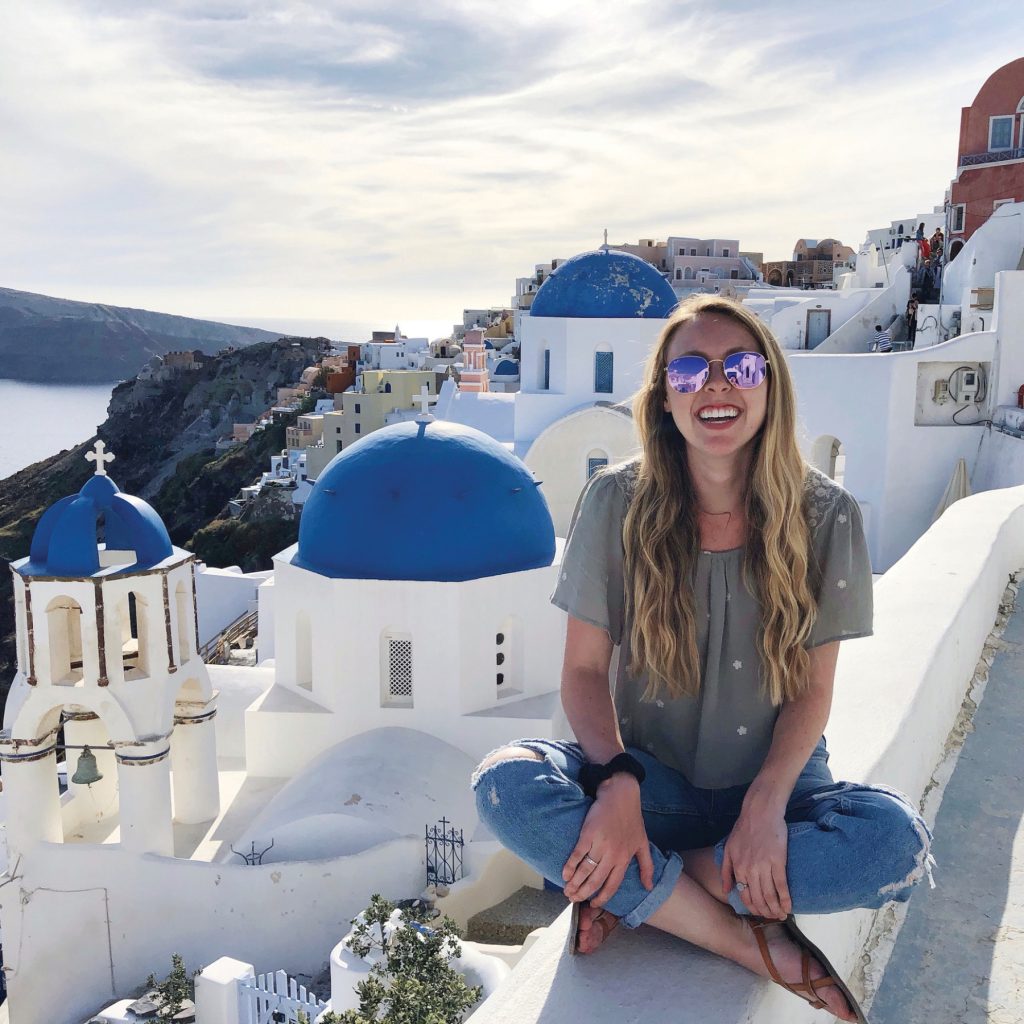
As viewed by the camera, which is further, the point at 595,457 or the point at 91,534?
the point at 595,457

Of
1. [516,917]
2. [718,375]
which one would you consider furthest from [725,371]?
[516,917]

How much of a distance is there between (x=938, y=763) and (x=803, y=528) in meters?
1.54

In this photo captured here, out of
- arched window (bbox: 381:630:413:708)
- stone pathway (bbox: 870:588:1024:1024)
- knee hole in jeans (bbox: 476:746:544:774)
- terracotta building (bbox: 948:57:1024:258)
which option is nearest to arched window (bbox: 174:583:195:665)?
arched window (bbox: 381:630:413:708)

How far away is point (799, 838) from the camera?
1.80 metres

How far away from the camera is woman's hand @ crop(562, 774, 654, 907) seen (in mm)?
1746

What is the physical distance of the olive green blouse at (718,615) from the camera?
204 centimetres

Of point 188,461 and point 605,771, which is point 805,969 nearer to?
point 605,771

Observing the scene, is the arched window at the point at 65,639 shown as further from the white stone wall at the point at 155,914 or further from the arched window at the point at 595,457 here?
the arched window at the point at 595,457

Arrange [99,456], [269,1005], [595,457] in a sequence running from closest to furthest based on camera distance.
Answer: [269,1005] → [99,456] → [595,457]

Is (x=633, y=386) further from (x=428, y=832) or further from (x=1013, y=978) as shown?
(x=1013, y=978)

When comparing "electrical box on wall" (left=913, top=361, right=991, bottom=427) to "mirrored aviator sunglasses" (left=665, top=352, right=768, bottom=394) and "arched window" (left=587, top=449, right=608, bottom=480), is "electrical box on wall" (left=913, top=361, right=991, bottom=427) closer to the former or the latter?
"arched window" (left=587, top=449, right=608, bottom=480)

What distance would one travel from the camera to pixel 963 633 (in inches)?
143

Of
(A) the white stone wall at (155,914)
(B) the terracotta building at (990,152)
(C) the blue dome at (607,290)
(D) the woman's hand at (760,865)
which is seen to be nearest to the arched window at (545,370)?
(C) the blue dome at (607,290)

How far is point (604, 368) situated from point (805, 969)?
14.0m
